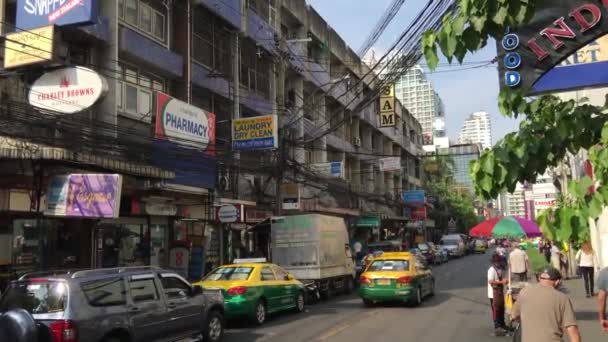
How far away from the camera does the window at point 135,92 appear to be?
18312 mm

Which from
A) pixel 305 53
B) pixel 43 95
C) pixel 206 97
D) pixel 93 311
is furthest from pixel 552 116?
pixel 305 53

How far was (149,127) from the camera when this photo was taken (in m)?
19.6

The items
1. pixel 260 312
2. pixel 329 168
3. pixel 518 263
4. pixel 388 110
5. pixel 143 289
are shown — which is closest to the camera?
pixel 143 289

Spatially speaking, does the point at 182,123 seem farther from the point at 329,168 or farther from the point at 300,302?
the point at 329,168

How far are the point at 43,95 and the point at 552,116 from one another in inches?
531

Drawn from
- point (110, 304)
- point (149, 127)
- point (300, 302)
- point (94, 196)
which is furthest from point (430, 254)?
point (110, 304)

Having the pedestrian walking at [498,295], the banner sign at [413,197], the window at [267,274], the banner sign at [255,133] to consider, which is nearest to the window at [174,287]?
the window at [267,274]

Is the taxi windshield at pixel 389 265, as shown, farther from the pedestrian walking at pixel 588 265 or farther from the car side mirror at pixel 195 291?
the car side mirror at pixel 195 291

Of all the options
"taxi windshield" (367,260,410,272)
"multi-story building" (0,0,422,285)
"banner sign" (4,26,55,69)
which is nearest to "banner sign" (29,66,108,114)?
"multi-story building" (0,0,422,285)

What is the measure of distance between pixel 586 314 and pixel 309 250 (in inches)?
354

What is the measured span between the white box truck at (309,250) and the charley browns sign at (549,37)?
15.0 meters

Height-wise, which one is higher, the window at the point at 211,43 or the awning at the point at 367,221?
the window at the point at 211,43

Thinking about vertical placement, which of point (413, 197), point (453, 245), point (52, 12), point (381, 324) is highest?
point (52, 12)

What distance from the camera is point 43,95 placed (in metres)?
14.4
